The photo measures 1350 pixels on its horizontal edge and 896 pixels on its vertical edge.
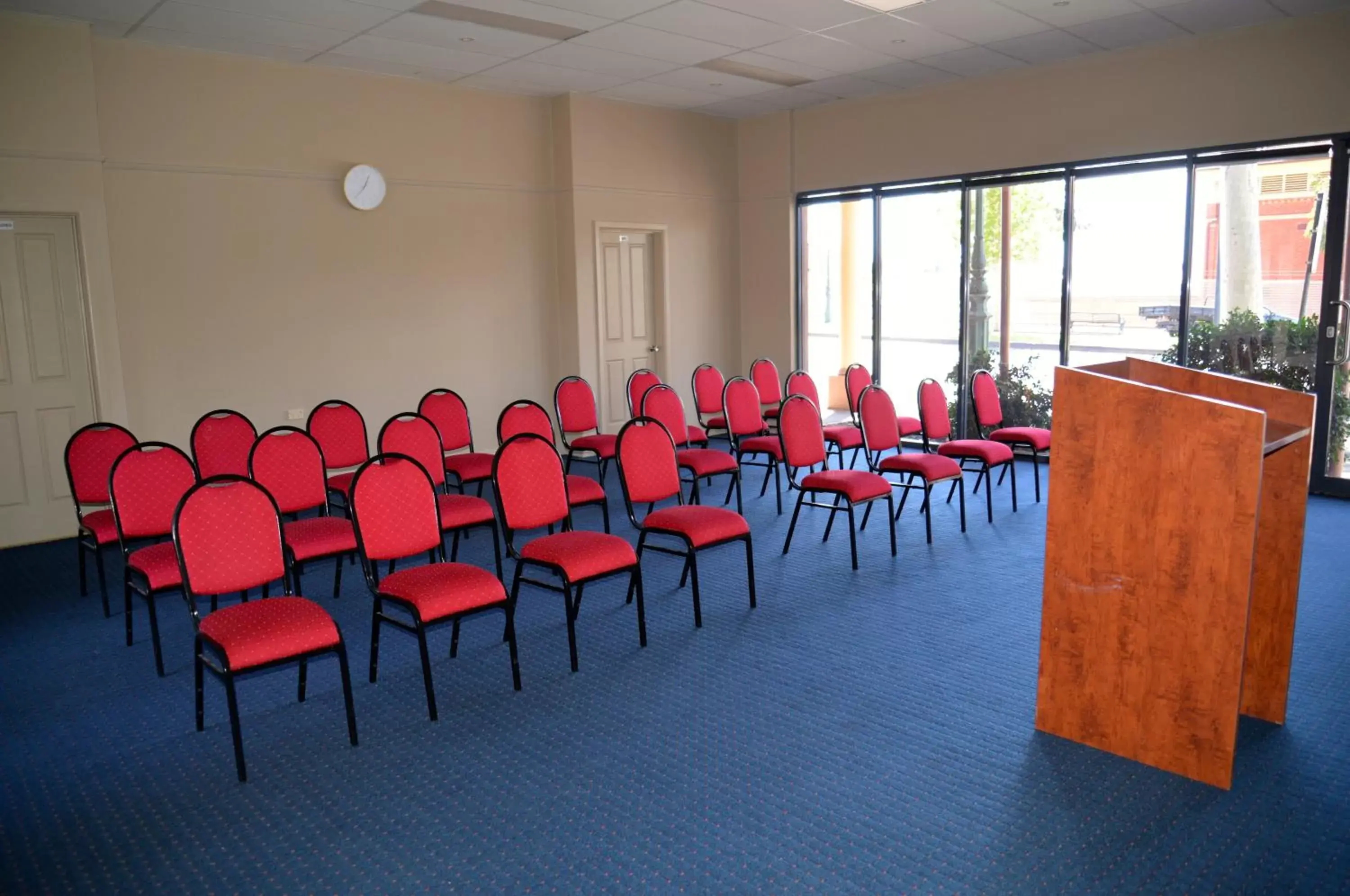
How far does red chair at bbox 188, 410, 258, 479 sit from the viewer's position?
572 centimetres

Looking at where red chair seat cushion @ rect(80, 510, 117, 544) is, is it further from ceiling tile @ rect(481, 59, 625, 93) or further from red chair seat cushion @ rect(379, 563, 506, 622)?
ceiling tile @ rect(481, 59, 625, 93)

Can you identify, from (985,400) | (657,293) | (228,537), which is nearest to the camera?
(228,537)

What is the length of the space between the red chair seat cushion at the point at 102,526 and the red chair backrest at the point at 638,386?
3.74 metres

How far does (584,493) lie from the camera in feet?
18.0

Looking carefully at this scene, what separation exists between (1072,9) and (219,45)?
6027mm

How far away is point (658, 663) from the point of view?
4.36m

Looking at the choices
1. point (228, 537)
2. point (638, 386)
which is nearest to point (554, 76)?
point (638, 386)

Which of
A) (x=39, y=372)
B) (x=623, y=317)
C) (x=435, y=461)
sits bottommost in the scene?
(x=435, y=461)

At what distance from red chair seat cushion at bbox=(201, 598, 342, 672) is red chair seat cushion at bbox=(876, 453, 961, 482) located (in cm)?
390

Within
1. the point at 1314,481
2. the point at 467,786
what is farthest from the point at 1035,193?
the point at 467,786

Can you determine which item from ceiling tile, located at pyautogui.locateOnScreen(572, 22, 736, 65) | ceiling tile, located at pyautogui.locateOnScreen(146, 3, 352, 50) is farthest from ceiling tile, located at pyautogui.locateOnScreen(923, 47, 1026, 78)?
ceiling tile, located at pyautogui.locateOnScreen(146, 3, 352, 50)

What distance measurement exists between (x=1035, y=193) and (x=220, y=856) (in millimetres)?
8283

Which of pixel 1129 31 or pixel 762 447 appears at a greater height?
pixel 1129 31

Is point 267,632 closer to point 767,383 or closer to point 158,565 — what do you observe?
point 158,565
